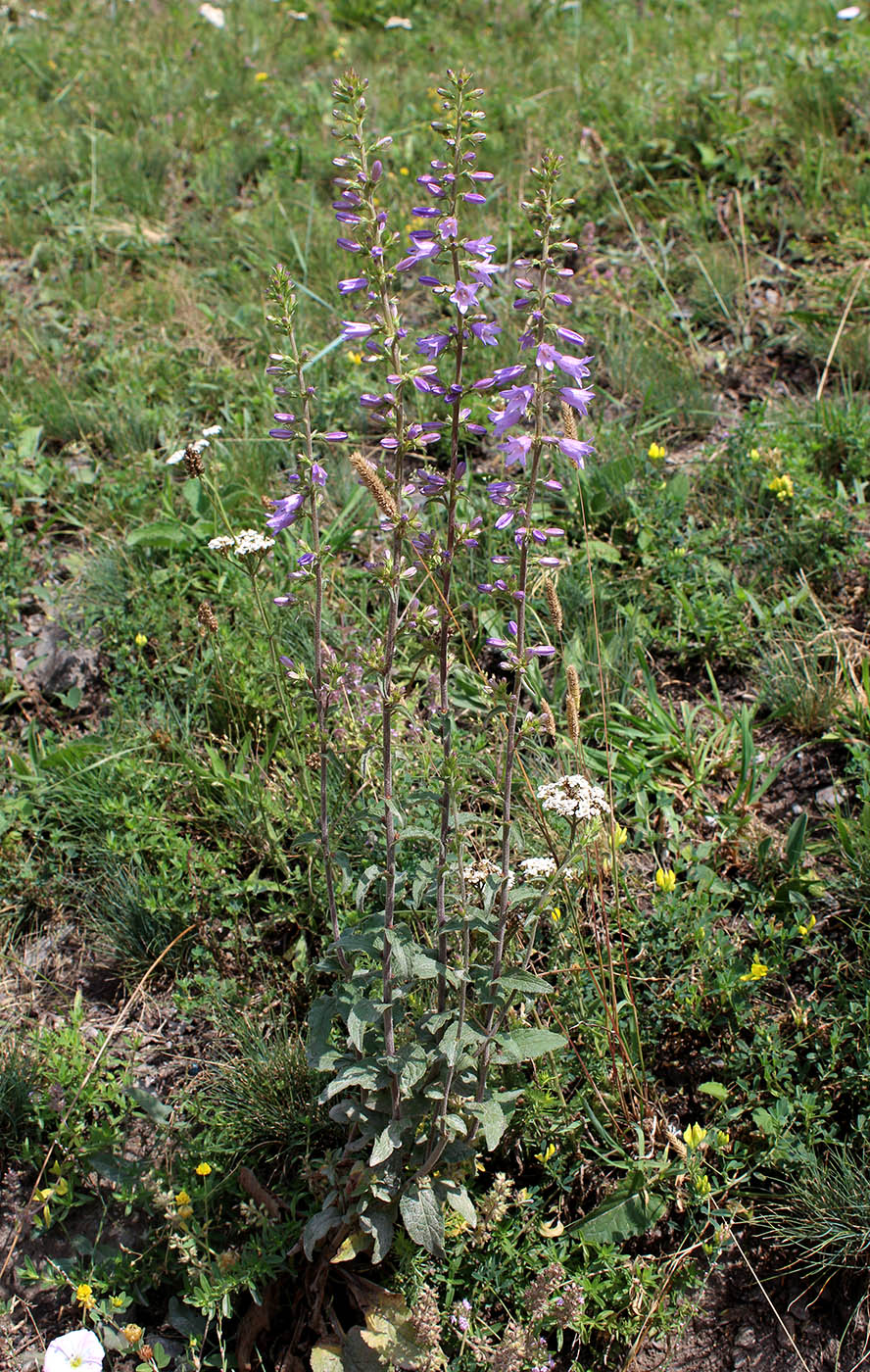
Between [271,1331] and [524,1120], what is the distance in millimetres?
781

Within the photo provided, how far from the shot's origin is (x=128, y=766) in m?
3.10

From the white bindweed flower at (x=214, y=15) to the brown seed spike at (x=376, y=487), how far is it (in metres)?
5.92

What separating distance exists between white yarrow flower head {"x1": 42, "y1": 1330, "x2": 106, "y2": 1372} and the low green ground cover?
0.10 metres

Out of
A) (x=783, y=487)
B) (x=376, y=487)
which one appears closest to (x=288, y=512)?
(x=376, y=487)

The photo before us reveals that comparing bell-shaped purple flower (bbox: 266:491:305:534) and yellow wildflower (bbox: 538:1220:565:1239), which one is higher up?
bell-shaped purple flower (bbox: 266:491:305:534)

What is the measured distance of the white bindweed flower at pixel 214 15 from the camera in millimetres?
6316

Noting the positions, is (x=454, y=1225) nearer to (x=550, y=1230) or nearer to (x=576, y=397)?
(x=550, y=1230)

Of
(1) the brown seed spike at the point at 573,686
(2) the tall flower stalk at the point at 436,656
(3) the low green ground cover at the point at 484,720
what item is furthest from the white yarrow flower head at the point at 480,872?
(1) the brown seed spike at the point at 573,686

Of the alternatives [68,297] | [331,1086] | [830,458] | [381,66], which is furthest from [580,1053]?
[381,66]

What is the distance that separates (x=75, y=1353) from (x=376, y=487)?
2.00 m

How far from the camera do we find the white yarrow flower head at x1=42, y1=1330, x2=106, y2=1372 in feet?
7.35

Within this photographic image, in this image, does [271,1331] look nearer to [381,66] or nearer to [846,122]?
[846,122]

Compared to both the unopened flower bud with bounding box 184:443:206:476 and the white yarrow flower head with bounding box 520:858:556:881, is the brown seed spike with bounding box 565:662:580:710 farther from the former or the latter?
the unopened flower bud with bounding box 184:443:206:476

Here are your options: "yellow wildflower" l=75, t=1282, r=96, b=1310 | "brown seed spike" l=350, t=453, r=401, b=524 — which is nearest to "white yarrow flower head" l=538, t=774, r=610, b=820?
"brown seed spike" l=350, t=453, r=401, b=524
